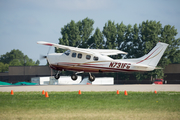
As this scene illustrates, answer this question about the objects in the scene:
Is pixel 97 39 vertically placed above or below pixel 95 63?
above

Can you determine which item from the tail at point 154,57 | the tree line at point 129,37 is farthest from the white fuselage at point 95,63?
the tree line at point 129,37

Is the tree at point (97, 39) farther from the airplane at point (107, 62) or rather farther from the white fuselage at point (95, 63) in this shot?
the airplane at point (107, 62)

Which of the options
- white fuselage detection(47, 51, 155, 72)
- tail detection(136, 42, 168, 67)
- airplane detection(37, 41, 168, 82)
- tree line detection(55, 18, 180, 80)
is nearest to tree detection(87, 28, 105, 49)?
tree line detection(55, 18, 180, 80)

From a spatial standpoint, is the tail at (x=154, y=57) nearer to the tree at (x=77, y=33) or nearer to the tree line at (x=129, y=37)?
the tree line at (x=129, y=37)

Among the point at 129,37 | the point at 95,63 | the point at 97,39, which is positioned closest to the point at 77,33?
the point at 97,39

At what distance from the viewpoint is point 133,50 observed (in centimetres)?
7038

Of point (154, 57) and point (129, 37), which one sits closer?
point (154, 57)

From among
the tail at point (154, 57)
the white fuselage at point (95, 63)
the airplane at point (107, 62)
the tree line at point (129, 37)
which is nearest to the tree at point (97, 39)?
the tree line at point (129, 37)

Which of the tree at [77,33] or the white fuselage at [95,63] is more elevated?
the tree at [77,33]

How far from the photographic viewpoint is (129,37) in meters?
74.2

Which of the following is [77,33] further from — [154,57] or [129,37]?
[154,57]

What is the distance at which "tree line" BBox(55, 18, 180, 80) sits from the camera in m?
67.6

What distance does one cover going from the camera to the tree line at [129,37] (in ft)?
222

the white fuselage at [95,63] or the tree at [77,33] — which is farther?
the tree at [77,33]
